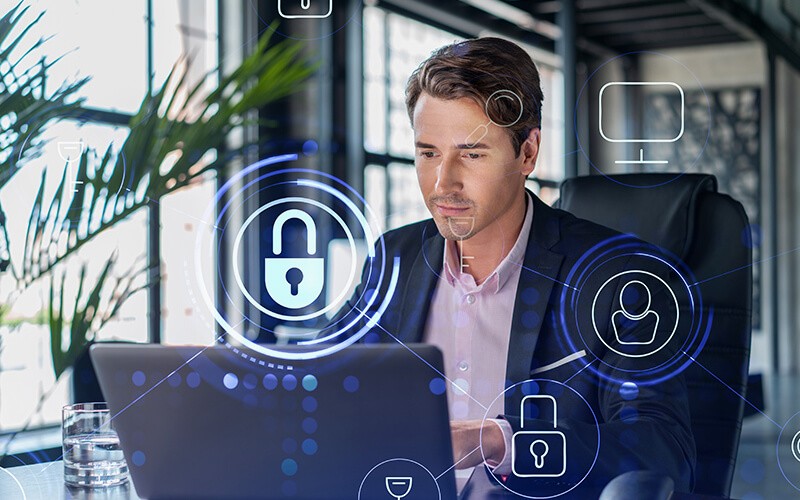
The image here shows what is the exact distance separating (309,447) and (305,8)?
288 mm

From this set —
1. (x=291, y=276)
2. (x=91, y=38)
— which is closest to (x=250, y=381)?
(x=291, y=276)

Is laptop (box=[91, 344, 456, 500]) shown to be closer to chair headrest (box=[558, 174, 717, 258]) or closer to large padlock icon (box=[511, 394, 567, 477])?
large padlock icon (box=[511, 394, 567, 477])

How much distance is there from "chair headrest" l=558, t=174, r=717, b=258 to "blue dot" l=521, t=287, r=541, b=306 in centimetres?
20

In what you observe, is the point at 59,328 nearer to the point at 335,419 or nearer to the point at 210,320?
the point at 210,320

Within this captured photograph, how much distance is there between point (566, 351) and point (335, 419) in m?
0.23

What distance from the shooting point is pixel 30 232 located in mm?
595

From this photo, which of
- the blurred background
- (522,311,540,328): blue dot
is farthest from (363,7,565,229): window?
(522,311,540,328): blue dot

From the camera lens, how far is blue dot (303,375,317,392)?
1.33ft

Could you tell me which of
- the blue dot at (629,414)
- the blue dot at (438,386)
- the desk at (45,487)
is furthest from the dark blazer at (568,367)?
the desk at (45,487)

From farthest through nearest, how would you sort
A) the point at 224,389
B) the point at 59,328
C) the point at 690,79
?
the point at 59,328 < the point at 690,79 < the point at 224,389

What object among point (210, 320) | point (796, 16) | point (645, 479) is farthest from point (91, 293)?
point (796, 16)

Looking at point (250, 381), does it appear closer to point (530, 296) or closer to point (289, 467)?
point (289, 467)

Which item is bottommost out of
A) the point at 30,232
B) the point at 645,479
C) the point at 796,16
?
the point at 645,479

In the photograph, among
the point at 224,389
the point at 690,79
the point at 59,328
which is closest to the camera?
the point at 224,389
